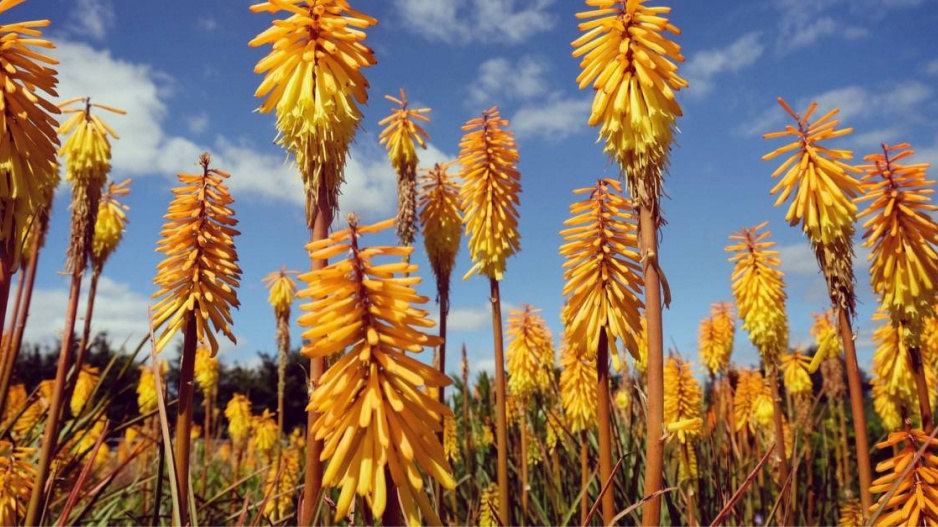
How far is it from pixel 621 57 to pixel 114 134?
4.88 metres

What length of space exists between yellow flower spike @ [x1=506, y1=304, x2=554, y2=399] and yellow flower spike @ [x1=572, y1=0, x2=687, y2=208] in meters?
4.49

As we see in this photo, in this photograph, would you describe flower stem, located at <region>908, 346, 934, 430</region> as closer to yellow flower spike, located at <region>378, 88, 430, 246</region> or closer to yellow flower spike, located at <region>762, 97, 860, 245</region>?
yellow flower spike, located at <region>762, 97, 860, 245</region>

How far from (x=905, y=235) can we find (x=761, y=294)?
2245 mm

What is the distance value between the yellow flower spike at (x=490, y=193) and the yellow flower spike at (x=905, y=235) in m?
2.76

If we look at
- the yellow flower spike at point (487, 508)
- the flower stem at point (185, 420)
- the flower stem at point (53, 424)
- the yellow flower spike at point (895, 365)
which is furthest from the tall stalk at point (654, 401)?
the yellow flower spike at point (895, 365)

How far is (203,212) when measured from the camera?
3.01 meters

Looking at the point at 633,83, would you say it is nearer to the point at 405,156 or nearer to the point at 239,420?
the point at 405,156

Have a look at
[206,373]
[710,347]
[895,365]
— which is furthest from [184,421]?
[206,373]

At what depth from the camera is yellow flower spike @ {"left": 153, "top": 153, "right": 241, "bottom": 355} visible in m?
2.82

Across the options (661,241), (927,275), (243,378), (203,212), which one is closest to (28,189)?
(203,212)

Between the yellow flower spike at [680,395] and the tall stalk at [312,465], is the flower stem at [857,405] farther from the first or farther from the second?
the yellow flower spike at [680,395]

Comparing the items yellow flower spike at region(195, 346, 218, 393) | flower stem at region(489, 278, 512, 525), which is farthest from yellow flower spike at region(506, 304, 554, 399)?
yellow flower spike at region(195, 346, 218, 393)

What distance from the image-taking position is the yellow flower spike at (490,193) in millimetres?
5688

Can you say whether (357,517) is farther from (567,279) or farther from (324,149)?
(567,279)
